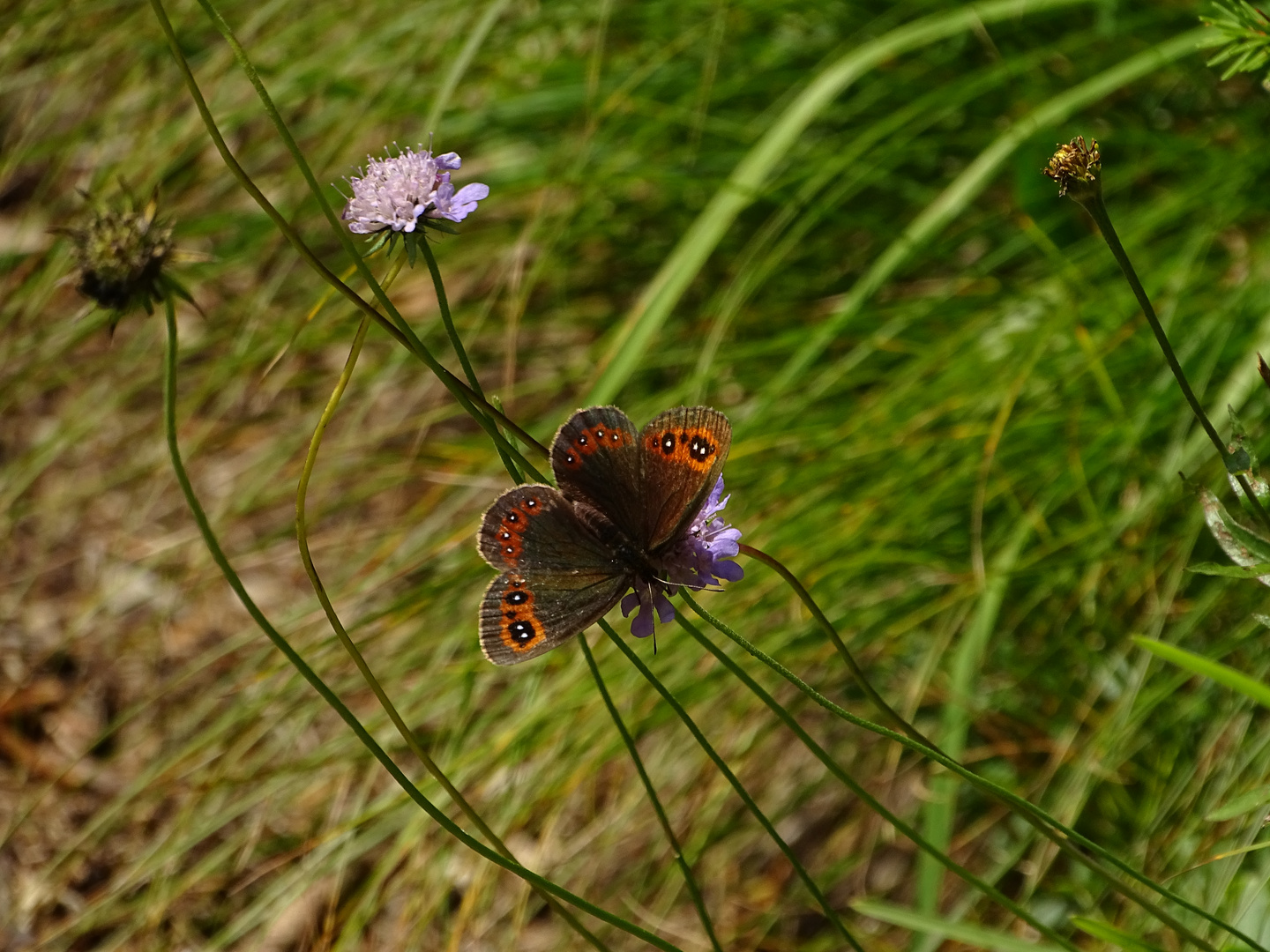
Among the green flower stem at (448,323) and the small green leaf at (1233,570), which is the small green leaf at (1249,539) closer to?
the small green leaf at (1233,570)

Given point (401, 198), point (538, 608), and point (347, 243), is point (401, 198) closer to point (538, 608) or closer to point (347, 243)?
point (347, 243)

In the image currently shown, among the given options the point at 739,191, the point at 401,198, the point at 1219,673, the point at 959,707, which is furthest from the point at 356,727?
the point at 739,191

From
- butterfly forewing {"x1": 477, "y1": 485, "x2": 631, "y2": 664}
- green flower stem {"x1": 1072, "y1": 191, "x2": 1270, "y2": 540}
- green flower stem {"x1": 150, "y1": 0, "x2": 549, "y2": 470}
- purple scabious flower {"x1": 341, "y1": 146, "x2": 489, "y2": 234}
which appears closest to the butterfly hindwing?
butterfly forewing {"x1": 477, "y1": 485, "x2": 631, "y2": 664}

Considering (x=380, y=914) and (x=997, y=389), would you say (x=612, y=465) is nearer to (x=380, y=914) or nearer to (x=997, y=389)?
(x=997, y=389)

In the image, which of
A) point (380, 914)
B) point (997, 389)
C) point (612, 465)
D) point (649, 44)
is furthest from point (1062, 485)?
point (380, 914)

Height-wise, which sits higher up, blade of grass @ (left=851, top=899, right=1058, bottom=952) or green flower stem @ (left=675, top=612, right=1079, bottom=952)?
green flower stem @ (left=675, top=612, right=1079, bottom=952)

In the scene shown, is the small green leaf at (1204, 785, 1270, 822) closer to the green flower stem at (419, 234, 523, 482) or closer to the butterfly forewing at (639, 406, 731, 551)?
the butterfly forewing at (639, 406, 731, 551)

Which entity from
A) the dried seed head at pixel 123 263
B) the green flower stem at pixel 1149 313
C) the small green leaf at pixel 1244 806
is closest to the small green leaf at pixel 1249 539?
the green flower stem at pixel 1149 313
